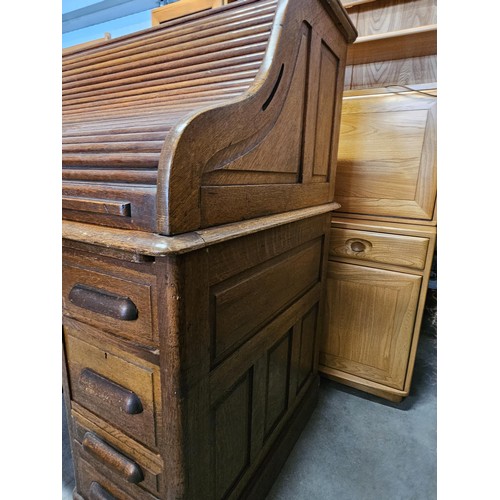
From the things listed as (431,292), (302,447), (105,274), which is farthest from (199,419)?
(431,292)

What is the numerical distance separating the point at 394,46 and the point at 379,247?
1069mm

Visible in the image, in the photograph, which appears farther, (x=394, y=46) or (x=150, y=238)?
(x=394, y=46)

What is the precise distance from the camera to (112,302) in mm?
560

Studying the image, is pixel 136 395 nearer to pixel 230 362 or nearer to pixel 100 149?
pixel 230 362

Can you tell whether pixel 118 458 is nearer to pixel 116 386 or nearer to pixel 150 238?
pixel 116 386

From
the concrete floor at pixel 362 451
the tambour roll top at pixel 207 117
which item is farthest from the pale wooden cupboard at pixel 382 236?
the tambour roll top at pixel 207 117

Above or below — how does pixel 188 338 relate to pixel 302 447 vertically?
above

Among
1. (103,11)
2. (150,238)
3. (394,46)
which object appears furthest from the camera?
(103,11)

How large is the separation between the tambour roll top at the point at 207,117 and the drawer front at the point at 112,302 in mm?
109

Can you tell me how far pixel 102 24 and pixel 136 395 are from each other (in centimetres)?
374

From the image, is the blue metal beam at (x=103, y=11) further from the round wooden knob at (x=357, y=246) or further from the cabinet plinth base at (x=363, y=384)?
the cabinet plinth base at (x=363, y=384)

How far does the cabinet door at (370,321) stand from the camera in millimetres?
1271

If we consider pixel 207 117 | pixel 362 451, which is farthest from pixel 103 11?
pixel 362 451

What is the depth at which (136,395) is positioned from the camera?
60 centimetres
